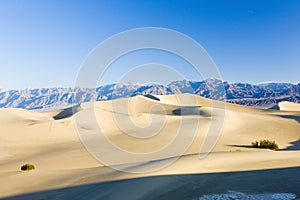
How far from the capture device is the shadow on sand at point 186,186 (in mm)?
6789

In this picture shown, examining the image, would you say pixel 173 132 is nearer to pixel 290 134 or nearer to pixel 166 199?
pixel 290 134

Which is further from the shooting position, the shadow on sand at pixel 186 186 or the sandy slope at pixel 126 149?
the sandy slope at pixel 126 149

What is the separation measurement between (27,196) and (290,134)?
90.7 ft

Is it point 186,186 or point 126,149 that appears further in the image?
point 126,149

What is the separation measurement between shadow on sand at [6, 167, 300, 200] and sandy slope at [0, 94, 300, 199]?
119mm

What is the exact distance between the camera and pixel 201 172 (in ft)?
28.9

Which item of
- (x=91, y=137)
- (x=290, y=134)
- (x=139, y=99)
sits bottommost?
(x=290, y=134)

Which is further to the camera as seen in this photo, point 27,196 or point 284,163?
point 284,163

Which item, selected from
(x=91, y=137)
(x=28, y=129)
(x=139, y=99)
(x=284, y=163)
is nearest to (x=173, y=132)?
(x=91, y=137)

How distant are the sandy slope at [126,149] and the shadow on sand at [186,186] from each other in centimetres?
12

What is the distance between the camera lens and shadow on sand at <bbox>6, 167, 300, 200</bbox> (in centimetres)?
679

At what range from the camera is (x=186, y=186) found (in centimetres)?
738

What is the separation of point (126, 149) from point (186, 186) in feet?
41.9

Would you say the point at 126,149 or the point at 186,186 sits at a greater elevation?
the point at 126,149
